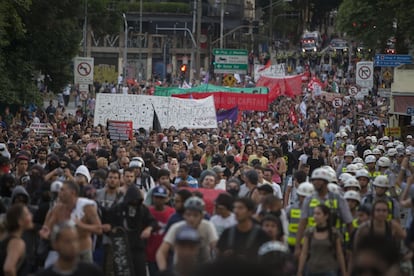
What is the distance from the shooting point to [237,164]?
20812 mm

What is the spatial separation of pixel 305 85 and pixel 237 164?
40977mm

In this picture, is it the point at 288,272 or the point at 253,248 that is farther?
the point at 253,248

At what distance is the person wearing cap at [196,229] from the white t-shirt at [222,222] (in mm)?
626

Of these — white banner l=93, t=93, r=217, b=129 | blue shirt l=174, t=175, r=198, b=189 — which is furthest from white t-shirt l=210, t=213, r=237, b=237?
white banner l=93, t=93, r=217, b=129

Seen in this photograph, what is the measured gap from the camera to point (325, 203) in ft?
42.0

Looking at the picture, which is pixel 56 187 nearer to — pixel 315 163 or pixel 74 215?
pixel 74 215

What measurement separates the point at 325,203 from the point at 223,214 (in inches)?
44.7

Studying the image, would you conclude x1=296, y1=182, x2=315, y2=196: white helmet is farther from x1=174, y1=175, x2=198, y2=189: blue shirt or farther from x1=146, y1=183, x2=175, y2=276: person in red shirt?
x1=174, y1=175, x2=198, y2=189: blue shirt

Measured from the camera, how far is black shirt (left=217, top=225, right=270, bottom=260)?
10.8 meters

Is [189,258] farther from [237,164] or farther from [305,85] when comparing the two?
[305,85]

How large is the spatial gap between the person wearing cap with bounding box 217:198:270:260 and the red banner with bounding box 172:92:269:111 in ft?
92.6

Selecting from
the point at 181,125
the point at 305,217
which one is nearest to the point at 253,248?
the point at 305,217

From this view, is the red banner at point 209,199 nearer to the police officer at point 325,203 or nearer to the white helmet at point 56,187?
the police officer at point 325,203

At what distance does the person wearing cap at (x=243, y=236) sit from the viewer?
426 inches
